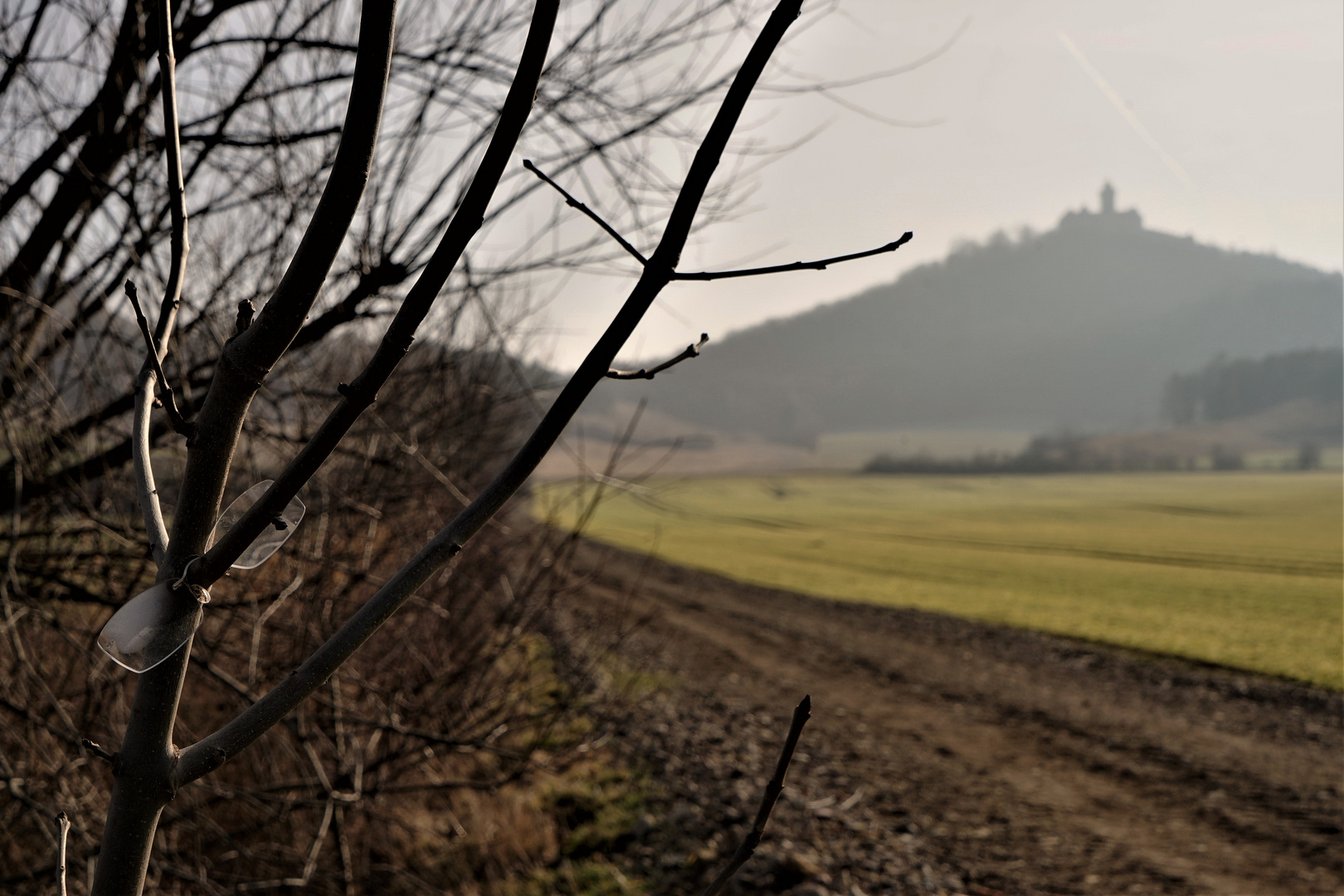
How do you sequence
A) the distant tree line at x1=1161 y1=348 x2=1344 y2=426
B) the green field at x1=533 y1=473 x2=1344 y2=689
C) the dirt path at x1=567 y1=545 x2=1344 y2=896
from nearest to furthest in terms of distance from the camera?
the dirt path at x1=567 y1=545 x2=1344 y2=896 < the green field at x1=533 y1=473 x2=1344 y2=689 < the distant tree line at x1=1161 y1=348 x2=1344 y2=426

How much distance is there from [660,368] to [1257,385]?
544ft

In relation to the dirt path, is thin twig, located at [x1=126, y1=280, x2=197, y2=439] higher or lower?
higher

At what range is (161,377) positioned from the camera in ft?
2.87

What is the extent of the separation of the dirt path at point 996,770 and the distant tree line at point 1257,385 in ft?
456

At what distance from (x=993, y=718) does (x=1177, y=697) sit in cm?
Result: 309

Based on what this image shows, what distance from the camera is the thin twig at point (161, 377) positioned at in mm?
817

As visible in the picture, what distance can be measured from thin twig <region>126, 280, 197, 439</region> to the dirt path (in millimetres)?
3706

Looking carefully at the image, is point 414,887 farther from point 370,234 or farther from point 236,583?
point 370,234

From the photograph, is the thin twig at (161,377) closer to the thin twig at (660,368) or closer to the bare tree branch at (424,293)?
the bare tree branch at (424,293)

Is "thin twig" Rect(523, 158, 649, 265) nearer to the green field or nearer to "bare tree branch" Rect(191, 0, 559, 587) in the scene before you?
"bare tree branch" Rect(191, 0, 559, 587)

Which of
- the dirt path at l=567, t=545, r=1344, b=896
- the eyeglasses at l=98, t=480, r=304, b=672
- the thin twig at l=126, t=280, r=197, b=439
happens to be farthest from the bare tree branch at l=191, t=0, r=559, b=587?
the dirt path at l=567, t=545, r=1344, b=896

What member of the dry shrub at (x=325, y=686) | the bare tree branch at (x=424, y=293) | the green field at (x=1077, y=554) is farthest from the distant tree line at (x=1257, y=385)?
the bare tree branch at (x=424, y=293)

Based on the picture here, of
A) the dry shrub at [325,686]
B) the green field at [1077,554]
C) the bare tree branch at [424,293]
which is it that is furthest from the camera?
the green field at [1077,554]

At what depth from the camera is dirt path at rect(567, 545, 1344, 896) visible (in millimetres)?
6496
